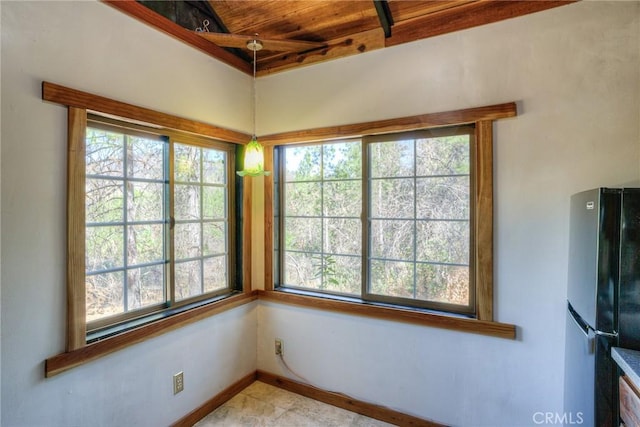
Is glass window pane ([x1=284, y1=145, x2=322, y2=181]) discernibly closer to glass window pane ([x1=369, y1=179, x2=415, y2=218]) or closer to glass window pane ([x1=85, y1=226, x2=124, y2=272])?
glass window pane ([x1=369, y1=179, x2=415, y2=218])

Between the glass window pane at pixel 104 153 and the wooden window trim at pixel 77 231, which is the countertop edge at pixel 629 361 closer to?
the wooden window trim at pixel 77 231

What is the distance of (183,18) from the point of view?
217 centimetres

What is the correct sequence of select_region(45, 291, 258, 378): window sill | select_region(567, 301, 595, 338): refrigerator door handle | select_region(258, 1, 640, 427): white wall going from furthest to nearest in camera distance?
1. select_region(258, 1, 640, 427): white wall
2. select_region(45, 291, 258, 378): window sill
3. select_region(567, 301, 595, 338): refrigerator door handle

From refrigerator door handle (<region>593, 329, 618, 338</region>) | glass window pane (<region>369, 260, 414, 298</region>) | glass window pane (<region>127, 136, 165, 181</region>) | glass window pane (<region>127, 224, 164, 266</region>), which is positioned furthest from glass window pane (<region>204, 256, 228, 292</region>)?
refrigerator door handle (<region>593, 329, 618, 338</region>)

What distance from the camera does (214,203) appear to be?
2.51 m

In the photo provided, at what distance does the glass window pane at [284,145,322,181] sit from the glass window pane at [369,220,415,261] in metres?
0.67

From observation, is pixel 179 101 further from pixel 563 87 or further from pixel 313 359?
pixel 563 87

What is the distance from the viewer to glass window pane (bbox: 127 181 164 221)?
1.93 metres

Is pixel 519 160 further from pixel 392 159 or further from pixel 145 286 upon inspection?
pixel 145 286

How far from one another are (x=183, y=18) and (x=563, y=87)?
7.96 ft

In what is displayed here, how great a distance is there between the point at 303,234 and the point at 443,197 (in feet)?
3.79

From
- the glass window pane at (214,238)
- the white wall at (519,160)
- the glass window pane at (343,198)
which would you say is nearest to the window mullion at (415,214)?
the white wall at (519,160)

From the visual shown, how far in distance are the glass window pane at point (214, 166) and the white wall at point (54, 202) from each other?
0.43 meters

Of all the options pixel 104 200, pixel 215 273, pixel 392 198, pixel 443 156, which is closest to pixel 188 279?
pixel 215 273
